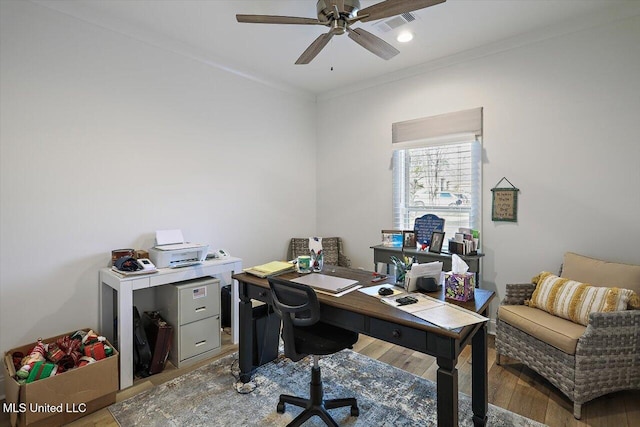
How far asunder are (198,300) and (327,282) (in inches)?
52.5

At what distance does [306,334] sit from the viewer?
1.77 metres

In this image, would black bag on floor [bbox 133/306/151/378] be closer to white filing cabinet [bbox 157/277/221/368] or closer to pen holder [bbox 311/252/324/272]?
white filing cabinet [bbox 157/277/221/368]

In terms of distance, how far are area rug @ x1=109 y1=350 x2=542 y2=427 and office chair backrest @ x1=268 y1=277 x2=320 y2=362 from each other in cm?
64

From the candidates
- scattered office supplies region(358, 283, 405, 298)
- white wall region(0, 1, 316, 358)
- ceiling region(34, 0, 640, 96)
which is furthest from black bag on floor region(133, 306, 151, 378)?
ceiling region(34, 0, 640, 96)

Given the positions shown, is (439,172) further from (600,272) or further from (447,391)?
(447,391)

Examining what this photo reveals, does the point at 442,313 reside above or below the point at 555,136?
below

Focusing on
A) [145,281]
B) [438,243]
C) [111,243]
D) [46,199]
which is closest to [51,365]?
[145,281]

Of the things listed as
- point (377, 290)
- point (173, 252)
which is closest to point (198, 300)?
point (173, 252)

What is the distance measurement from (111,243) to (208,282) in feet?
2.82

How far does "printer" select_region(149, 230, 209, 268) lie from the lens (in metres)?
2.62

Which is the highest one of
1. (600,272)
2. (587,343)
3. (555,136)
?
(555,136)

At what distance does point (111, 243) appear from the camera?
267 cm

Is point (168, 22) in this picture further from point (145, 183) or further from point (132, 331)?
point (132, 331)

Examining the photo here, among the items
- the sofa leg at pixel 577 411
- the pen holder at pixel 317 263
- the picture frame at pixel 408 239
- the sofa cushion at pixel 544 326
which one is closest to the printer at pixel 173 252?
the pen holder at pixel 317 263
